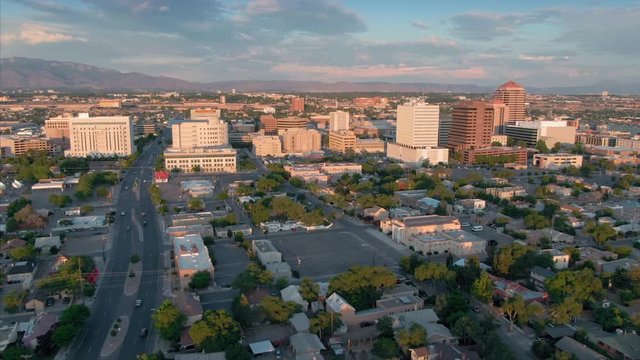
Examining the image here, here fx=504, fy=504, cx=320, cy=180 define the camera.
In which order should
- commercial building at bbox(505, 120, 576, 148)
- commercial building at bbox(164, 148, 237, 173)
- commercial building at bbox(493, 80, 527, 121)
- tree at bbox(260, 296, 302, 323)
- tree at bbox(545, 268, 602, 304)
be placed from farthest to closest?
1. commercial building at bbox(493, 80, 527, 121)
2. commercial building at bbox(505, 120, 576, 148)
3. commercial building at bbox(164, 148, 237, 173)
4. tree at bbox(545, 268, 602, 304)
5. tree at bbox(260, 296, 302, 323)

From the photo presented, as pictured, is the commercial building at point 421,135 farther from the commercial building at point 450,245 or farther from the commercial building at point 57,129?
the commercial building at point 57,129

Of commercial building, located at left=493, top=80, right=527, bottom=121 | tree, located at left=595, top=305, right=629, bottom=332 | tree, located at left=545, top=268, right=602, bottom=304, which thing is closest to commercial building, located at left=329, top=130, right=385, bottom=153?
commercial building, located at left=493, top=80, right=527, bottom=121

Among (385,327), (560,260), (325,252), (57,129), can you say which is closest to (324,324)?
(385,327)

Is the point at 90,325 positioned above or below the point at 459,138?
below

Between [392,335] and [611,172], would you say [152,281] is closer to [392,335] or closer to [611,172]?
[392,335]

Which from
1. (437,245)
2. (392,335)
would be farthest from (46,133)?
(392,335)

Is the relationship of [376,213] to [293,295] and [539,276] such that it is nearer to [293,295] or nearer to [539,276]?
[539,276]

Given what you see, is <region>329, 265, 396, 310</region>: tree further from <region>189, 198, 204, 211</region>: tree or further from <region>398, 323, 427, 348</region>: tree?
<region>189, 198, 204, 211</region>: tree
